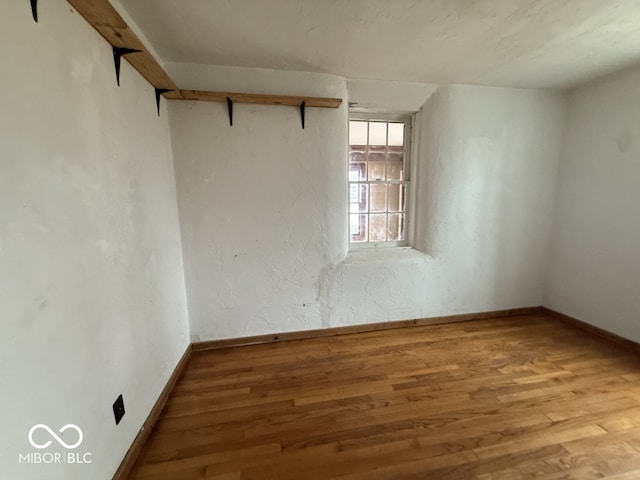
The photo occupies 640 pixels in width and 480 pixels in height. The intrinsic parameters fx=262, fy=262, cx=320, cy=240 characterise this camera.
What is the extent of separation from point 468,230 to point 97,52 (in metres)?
3.03

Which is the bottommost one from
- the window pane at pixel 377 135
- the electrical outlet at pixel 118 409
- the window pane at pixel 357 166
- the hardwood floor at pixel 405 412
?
the hardwood floor at pixel 405 412

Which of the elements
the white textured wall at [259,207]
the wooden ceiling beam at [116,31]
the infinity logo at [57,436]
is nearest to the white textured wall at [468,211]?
the white textured wall at [259,207]

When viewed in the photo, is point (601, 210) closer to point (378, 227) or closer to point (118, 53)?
point (378, 227)

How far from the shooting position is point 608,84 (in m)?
2.33

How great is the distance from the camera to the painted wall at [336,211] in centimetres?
216

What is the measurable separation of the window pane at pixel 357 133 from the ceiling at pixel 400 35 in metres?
0.43

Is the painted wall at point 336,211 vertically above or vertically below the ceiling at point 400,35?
below

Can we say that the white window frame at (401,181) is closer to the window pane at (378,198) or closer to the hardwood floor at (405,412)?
the window pane at (378,198)

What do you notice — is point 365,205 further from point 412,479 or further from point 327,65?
point 412,479

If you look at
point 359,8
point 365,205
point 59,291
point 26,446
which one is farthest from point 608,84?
point 26,446

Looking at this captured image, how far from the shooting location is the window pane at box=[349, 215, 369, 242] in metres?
2.70

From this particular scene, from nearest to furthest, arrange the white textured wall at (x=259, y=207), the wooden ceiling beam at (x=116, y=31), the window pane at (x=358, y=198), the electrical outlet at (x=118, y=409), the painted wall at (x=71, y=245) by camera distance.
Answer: the painted wall at (x=71, y=245)
the wooden ceiling beam at (x=116, y=31)
the electrical outlet at (x=118, y=409)
the white textured wall at (x=259, y=207)
the window pane at (x=358, y=198)

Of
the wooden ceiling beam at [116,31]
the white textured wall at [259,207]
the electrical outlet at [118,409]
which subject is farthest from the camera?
the white textured wall at [259,207]

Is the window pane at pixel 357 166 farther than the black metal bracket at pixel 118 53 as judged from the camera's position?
Yes
